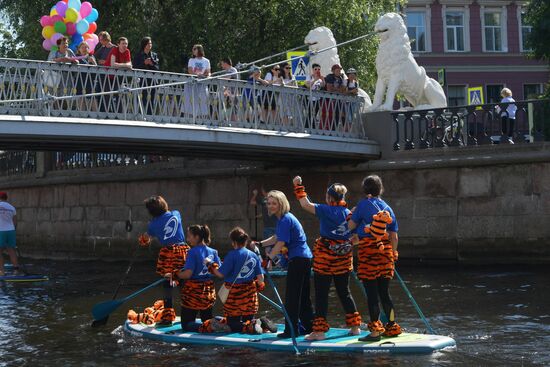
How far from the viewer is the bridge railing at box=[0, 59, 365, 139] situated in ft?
56.9

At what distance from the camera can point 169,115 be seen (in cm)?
1925

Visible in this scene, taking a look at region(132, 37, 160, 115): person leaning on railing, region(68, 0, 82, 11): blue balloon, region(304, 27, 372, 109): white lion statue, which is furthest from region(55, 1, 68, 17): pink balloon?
region(304, 27, 372, 109): white lion statue

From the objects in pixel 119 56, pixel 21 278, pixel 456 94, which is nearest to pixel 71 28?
pixel 119 56

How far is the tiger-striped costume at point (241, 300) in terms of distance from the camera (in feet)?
40.6

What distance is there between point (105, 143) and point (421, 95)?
24.6 ft

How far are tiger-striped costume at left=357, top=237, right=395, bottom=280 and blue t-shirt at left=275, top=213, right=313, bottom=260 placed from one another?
2.07 feet

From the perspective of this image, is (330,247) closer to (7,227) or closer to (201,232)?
(201,232)

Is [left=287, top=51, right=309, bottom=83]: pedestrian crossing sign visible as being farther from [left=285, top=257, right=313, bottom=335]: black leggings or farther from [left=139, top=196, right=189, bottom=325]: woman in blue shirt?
[left=285, top=257, right=313, bottom=335]: black leggings

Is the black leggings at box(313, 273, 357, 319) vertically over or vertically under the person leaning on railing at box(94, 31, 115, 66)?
under

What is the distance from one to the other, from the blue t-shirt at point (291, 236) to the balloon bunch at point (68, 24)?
8851mm

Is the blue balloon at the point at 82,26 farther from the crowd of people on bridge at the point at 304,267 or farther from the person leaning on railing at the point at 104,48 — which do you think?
the crowd of people on bridge at the point at 304,267

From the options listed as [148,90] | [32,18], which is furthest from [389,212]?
[32,18]

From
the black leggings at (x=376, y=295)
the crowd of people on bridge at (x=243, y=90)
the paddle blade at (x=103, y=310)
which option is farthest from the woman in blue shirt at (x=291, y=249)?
the crowd of people on bridge at (x=243, y=90)

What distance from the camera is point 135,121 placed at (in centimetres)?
1862
